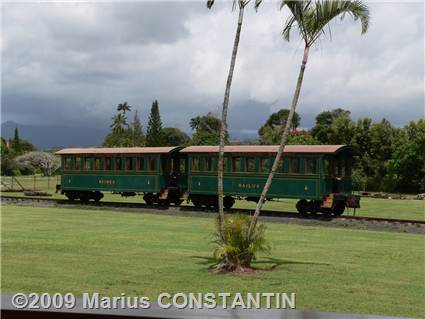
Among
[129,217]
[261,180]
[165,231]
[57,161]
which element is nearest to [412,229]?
[261,180]

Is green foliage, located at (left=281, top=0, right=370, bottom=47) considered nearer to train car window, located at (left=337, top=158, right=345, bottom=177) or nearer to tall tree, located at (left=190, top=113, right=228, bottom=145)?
train car window, located at (left=337, top=158, right=345, bottom=177)

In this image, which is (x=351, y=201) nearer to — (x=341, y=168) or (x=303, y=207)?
(x=341, y=168)

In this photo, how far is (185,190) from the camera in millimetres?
28438

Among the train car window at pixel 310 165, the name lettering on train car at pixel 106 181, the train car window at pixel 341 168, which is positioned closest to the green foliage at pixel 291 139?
the name lettering on train car at pixel 106 181

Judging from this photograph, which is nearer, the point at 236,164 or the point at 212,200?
the point at 236,164

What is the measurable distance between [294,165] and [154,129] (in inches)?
2510

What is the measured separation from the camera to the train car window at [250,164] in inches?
954

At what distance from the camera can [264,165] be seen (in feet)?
78.4

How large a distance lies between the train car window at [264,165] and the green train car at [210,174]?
43mm

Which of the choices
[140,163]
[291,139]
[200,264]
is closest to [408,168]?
[291,139]

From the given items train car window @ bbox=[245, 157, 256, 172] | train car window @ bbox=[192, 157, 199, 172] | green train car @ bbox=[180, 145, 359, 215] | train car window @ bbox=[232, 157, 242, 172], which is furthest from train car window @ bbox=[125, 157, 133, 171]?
train car window @ bbox=[245, 157, 256, 172]

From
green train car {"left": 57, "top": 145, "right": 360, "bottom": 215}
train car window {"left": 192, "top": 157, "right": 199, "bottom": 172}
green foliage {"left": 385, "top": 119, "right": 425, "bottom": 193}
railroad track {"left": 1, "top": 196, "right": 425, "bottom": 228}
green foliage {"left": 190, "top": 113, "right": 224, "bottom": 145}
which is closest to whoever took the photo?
railroad track {"left": 1, "top": 196, "right": 425, "bottom": 228}

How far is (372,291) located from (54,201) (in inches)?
908

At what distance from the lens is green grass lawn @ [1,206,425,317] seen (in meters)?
8.89
